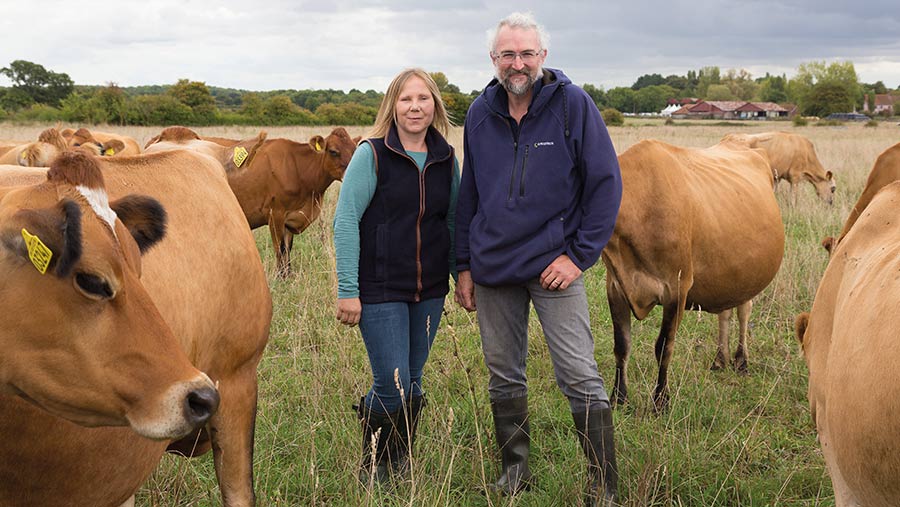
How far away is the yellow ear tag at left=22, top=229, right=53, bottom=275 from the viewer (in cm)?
180

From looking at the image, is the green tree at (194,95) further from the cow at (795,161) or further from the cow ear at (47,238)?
the cow ear at (47,238)

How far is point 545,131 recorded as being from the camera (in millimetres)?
3520

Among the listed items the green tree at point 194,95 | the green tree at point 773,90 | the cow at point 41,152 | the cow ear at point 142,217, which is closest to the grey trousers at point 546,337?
the cow ear at point 142,217

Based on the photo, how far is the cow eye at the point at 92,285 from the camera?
1.90 metres

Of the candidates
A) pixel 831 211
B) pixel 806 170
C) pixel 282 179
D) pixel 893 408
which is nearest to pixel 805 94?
pixel 806 170

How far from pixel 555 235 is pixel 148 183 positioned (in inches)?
75.6

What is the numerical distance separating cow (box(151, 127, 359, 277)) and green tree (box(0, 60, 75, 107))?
58.9 meters

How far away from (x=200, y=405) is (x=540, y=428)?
9.73ft

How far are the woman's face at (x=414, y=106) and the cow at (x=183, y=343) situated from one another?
99cm

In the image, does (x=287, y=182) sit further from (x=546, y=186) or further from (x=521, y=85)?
(x=546, y=186)

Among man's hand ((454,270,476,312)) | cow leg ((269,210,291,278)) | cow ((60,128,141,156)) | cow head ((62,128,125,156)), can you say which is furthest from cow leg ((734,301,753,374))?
cow head ((62,128,125,156))

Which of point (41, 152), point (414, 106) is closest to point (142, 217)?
point (414, 106)

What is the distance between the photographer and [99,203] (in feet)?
6.75

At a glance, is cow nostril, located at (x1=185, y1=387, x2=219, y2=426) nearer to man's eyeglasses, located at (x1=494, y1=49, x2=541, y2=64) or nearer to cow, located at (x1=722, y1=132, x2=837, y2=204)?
man's eyeglasses, located at (x1=494, y1=49, x2=541, y2=64)
